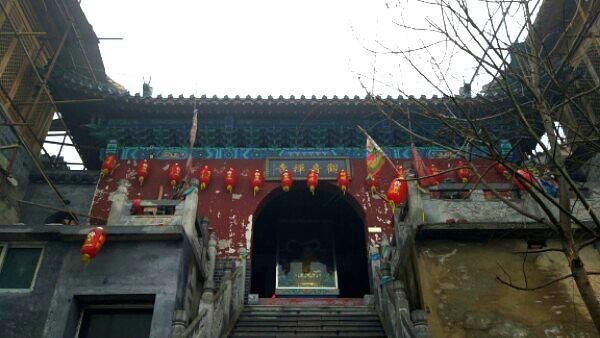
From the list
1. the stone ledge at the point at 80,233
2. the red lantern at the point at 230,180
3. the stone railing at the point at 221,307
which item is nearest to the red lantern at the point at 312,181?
the red lantern at the point at 230,180

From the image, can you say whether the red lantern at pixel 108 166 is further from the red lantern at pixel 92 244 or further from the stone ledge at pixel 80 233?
the red lantern at pixel 92 244

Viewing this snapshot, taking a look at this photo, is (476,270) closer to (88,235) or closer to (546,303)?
(546,303)

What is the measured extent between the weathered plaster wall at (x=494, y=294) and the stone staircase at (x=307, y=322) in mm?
1414

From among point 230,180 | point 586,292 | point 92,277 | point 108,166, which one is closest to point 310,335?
point 92,277

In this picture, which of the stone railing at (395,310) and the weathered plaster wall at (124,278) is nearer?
the stone railing at (395,310)

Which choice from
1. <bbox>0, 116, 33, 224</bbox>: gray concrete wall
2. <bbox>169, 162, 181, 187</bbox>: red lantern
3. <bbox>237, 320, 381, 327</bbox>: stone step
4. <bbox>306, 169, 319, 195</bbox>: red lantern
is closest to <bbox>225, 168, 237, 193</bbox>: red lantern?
<bbox>169, 162, 181, 187</bbox>: red lantern

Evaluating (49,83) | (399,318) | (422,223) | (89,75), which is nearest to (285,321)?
A: (399,318)

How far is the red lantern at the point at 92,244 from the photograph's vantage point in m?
8.13

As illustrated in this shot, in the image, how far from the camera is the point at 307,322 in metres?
9.13

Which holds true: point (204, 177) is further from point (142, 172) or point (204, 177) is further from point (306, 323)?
point (306, 323)

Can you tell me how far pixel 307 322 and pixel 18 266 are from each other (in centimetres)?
477

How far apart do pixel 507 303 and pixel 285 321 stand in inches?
143

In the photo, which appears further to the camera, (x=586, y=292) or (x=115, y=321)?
(x=115, y=321)

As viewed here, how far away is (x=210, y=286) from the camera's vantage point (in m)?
8.11
